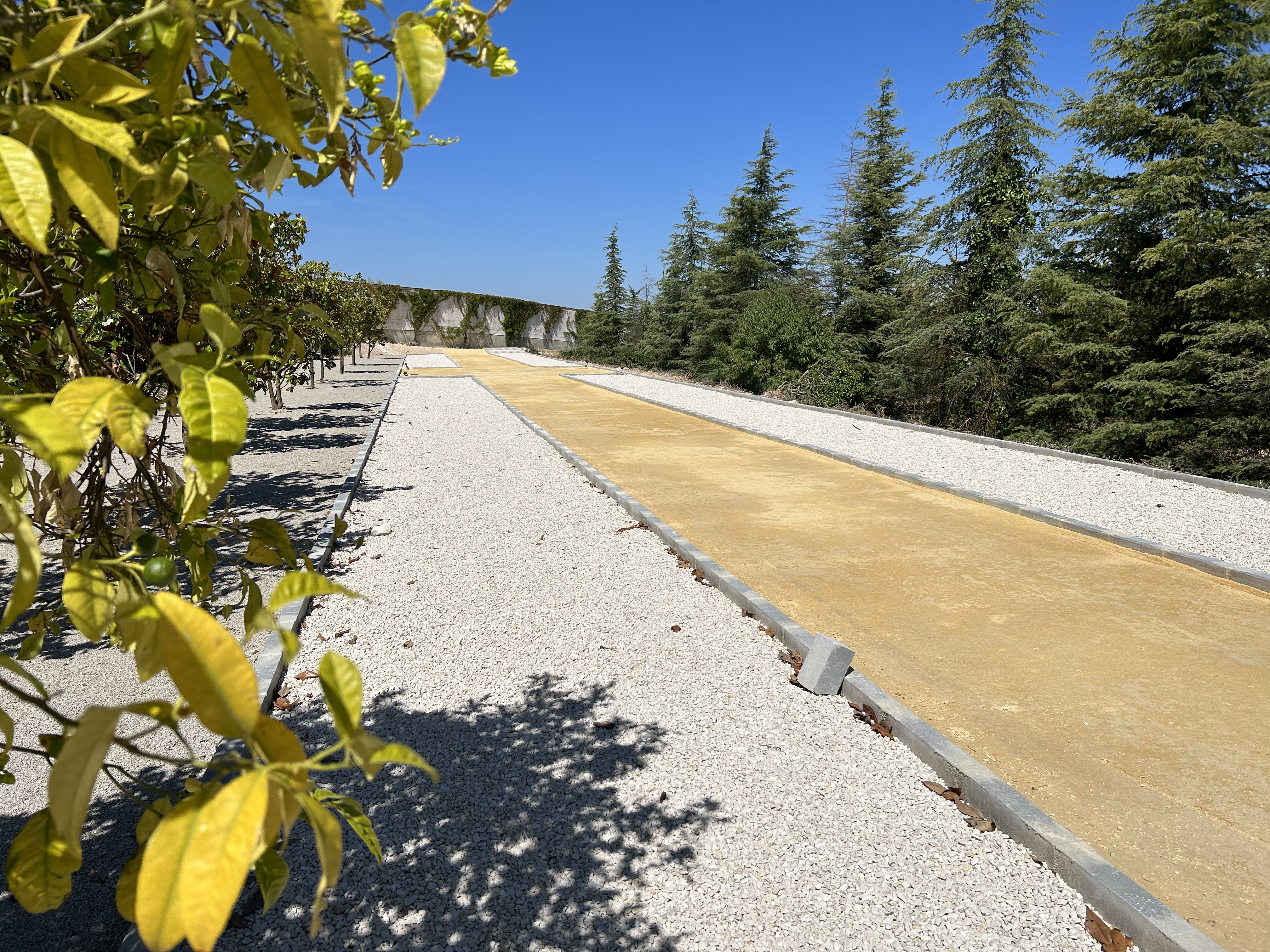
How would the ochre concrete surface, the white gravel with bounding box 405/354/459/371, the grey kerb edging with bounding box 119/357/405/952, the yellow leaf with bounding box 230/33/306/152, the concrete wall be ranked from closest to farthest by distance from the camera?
1. the yellow leaf with bounding box 230/33/306/152
2. the grey kerb edging with bounding box 119/357/405/952
3. the ochre concrete surface
4. the white gravel with bounding box 405/354/459/371
5. the concrete wall

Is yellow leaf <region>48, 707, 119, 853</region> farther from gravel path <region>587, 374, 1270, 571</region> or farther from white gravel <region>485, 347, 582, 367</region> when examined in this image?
white gravel <region>485, 347, 582, 367</region>

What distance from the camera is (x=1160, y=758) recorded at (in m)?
3.34

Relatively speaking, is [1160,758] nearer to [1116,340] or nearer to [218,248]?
[218,248]

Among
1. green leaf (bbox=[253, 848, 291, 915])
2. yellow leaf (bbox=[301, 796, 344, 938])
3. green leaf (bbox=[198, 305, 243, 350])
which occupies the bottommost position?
green leaf (bbox=[253, 848, 291, 915])

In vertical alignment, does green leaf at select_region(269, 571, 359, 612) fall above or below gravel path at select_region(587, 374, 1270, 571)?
above

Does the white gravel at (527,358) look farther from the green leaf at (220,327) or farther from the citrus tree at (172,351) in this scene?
the green leaf at (220,327)

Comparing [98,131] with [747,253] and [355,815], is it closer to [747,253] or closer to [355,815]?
[355,815]

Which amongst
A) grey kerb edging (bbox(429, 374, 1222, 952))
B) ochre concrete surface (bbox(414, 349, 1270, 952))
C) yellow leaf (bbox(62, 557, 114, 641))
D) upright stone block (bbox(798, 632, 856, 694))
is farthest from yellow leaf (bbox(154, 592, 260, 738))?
upright stone block (bbox(798, 632, 856, 694))

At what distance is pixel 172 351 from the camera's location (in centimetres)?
77

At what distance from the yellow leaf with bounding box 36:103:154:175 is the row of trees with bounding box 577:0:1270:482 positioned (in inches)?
512

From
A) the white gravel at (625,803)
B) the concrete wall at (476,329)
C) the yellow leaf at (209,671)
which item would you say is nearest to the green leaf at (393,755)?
the yellow leaf at (209,671)

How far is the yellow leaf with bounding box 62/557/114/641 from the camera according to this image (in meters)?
0.89

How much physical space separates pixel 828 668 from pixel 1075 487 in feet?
21.5

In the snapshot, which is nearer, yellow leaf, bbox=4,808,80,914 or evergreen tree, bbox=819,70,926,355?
yellow leaf, bbox=4,808,80,914
